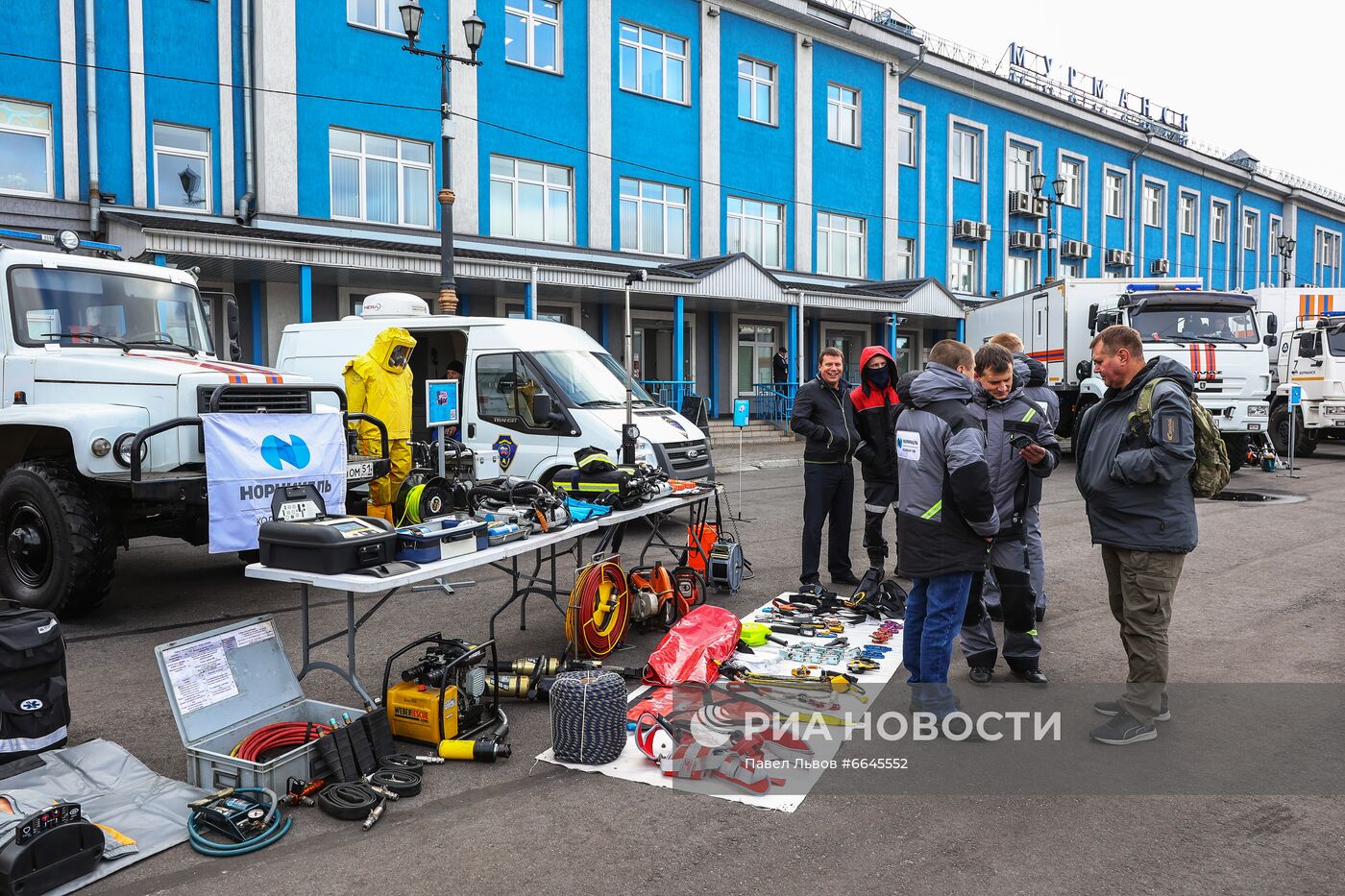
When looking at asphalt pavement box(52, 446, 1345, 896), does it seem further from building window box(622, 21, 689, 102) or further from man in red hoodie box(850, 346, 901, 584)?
building window box(622, 21, 689, 102)

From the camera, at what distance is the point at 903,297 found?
2603cm

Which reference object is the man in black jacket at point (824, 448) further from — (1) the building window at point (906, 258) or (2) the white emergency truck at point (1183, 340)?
(1) the building window at point (906, 258)

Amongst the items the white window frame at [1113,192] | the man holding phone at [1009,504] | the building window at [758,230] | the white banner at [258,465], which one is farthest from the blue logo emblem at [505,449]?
the white window frame at [1113,192]

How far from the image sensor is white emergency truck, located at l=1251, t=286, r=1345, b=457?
64.7ft

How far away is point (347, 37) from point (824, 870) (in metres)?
19.5

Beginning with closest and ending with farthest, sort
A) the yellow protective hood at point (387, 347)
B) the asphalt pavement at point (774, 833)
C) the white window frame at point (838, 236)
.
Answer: the asphalt pavement at point (774, 833) → the yellow protective hood at point (387, 347) → the white window frame at point (838, 236)

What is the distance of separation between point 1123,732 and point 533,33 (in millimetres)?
21157

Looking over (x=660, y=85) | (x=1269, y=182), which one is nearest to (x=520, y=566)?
(x=660, y=85)

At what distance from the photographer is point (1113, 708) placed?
4.91 meters

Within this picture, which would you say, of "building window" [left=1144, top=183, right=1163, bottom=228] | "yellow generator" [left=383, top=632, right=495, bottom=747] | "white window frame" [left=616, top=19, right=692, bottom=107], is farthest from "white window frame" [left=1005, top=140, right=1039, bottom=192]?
"yellow generator" [left=383, top=632, right=495, bottom=747]

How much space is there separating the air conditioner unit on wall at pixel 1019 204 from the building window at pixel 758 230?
12.4m

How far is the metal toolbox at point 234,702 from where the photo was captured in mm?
3977

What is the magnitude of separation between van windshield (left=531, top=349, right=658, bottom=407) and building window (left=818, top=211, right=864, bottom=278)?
725 inches

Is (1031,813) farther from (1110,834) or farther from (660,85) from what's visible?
(660,85)
